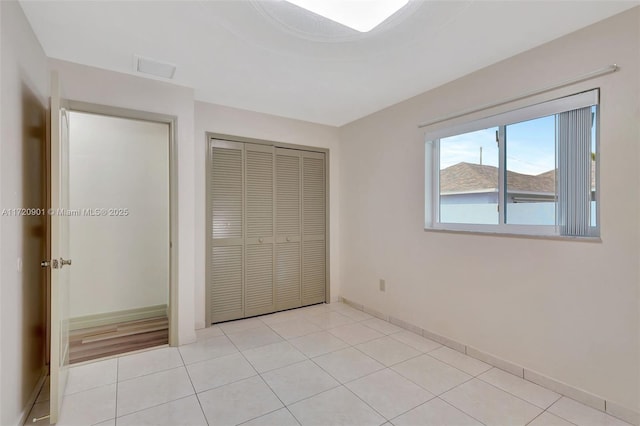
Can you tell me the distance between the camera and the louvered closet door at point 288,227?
3900 millimetres

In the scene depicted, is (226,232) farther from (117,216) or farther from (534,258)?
(534,258)

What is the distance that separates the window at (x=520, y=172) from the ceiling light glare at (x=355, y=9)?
1.31 metres

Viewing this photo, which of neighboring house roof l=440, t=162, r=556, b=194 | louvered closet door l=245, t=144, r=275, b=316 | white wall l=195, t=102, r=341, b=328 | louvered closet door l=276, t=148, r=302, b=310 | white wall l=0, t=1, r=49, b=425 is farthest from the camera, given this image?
louvered closet door l=276, t=148, r=302, b=310

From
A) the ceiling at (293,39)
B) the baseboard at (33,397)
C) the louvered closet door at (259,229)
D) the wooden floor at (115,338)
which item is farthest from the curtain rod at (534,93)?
the baseboard at (33,397)

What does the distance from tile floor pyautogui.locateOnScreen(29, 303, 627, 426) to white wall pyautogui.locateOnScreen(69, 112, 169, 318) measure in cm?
118

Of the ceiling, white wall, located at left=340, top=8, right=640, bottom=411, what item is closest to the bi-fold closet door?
white wall, located at left=340, top=8, right=640, bottom=411

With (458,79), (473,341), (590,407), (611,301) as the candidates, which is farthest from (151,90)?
(590,407)

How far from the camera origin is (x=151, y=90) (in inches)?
110

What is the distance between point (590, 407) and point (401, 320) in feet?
5.33

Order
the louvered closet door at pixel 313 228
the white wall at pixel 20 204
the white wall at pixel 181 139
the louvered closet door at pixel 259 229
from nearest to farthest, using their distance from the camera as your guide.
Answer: the white wall at pixel 20 204 → the white wall at pixel 181 139 → the louvered closet door at pixel 259 229 → the louvered closet door at pixel 313 228

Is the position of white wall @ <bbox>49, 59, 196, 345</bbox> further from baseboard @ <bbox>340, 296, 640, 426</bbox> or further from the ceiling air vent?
baseboard @ <bbox>340, 296, 640, 426</bbox>

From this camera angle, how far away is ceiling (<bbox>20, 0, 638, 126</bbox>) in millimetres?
1857

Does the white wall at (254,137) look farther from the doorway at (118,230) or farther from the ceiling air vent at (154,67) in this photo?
the ceiling air vent at (154,67)

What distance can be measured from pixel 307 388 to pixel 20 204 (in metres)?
2.15
